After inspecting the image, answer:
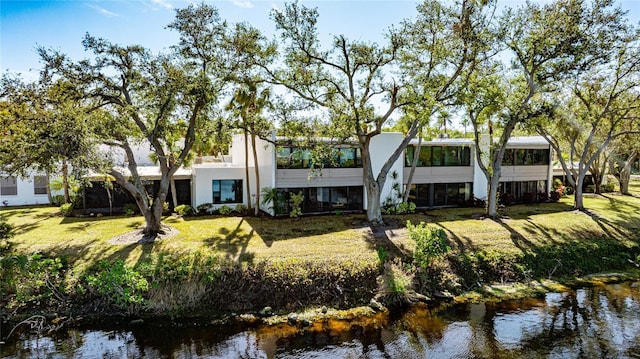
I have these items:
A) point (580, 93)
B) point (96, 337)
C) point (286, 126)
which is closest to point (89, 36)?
point (286, 126)

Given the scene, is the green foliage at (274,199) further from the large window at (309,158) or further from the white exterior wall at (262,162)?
the large window at (309,158)

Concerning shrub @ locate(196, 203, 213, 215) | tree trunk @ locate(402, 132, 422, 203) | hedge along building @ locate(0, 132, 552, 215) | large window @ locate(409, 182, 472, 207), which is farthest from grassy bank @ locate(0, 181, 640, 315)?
large window @ locate(409, 182, 472, 207)

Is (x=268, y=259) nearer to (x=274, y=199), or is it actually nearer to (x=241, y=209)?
(x=274, y=199)

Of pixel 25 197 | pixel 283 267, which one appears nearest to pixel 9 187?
pixel 25 197

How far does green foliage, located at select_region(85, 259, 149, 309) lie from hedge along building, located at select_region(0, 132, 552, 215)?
1022 centimetres

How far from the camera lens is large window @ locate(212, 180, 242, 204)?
24.9 metres

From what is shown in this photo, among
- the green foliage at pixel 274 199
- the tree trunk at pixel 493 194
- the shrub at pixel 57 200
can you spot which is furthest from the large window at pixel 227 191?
the tree trunk at pixel 493 194

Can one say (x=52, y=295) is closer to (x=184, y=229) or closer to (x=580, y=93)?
(x=184, y=229)

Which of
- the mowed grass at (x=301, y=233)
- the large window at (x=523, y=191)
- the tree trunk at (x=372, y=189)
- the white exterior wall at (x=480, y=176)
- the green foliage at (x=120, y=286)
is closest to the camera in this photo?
the green foliage at (x=120, y=286)

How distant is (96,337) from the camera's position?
1188cm

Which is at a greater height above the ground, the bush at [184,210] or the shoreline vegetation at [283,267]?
the bush at [184,210]

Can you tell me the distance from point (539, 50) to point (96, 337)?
77.0 feet

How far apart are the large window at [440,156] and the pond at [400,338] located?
44.7ft

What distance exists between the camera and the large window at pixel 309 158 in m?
22.6
